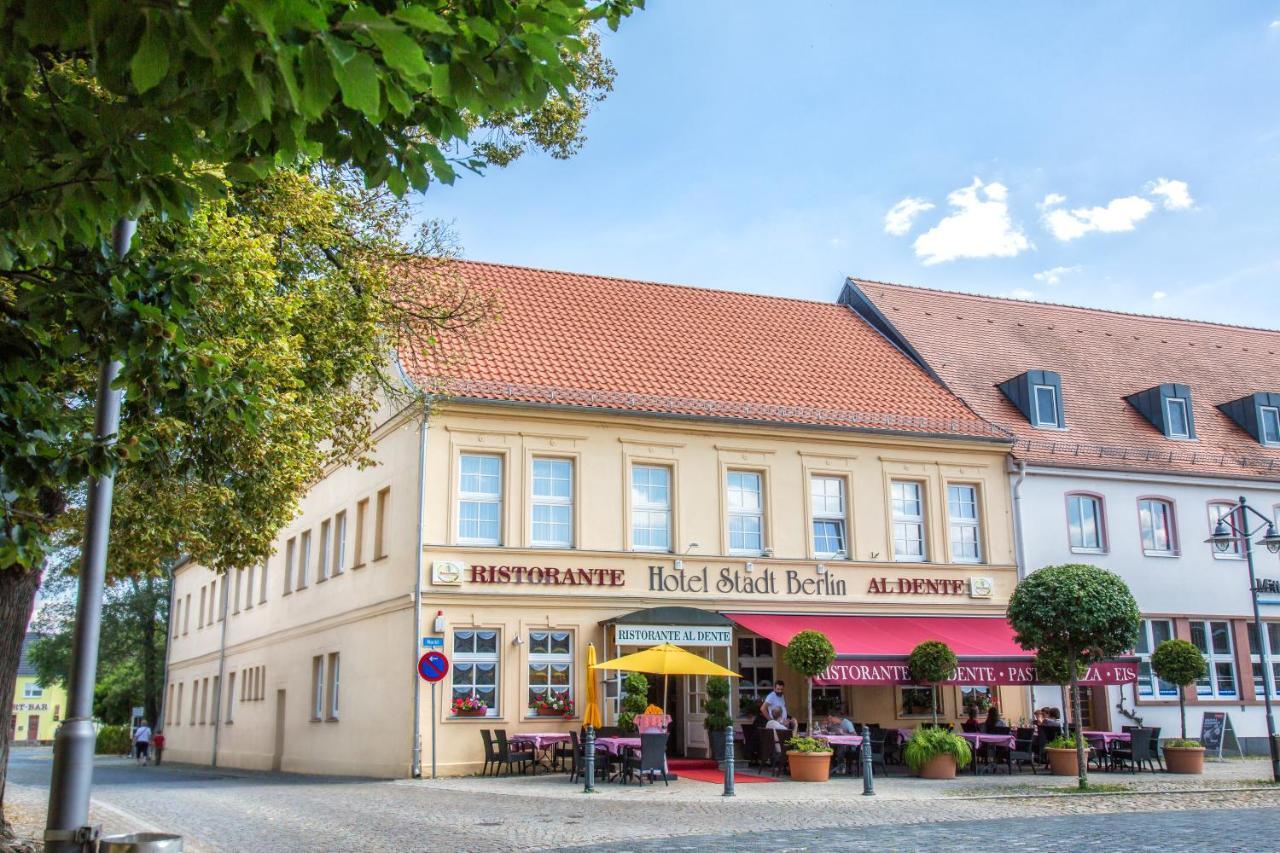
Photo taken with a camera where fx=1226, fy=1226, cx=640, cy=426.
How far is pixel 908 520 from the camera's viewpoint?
86.8 feet

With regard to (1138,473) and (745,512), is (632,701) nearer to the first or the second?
(745,512)

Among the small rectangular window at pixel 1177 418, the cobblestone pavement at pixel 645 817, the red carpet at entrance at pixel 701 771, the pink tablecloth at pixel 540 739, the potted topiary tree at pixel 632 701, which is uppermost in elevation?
the small rectangular window at pixel 1177 418

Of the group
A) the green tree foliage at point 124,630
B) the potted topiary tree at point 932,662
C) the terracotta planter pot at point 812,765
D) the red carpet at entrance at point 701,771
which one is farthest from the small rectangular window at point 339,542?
the green tree foliage at point 124,630

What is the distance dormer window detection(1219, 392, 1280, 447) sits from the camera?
1200 inches

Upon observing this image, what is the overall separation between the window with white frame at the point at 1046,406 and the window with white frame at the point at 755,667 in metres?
8.81

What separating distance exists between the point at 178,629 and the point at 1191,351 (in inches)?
1434

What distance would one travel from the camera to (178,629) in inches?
1828

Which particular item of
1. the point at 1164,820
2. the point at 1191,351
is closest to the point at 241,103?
the point at 1164,820

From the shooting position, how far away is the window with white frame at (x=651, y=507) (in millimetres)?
24266

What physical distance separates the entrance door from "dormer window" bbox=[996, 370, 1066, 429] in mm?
19293

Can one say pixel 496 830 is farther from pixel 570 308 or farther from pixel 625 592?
pixel 570 308

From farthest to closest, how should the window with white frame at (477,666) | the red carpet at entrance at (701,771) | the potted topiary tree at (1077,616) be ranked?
the window with white frame at (477,666) < the red carpet at entrance at (701,771) < the potted topiary tree at (1077,616)

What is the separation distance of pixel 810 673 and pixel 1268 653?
1306 centimetres

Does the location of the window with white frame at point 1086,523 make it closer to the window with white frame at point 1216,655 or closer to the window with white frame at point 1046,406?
the window with white frame at point 1046,406
